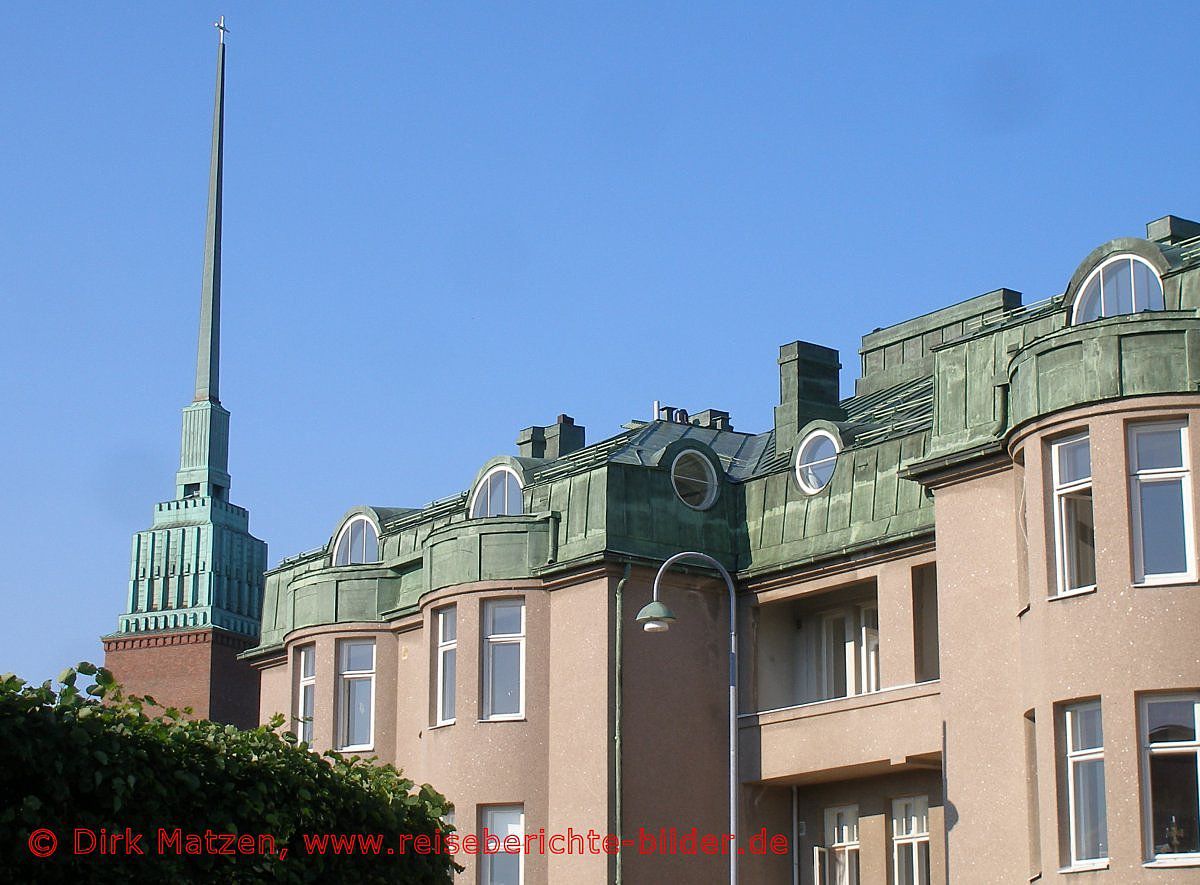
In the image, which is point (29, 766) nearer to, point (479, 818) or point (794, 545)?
point (479, 818)

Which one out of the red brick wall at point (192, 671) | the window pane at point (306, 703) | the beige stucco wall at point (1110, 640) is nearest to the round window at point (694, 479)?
the window pane at point (306, 703)

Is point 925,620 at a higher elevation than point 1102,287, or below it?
below

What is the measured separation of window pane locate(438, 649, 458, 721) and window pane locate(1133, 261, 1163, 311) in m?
14.2

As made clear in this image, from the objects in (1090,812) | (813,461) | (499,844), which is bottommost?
(499,844)

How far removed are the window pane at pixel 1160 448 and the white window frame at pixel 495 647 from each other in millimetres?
13026

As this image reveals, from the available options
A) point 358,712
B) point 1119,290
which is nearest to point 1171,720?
point 1119,290

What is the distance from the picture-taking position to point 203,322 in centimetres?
7875

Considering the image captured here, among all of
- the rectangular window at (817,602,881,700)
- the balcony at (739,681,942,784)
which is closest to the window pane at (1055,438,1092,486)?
the balcony at (739,681,942,784)

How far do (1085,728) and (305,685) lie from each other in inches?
769

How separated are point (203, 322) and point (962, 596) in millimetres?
52196

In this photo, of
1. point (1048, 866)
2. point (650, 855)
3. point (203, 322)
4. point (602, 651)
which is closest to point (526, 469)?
point (602, 651)

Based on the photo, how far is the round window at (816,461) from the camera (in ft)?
121

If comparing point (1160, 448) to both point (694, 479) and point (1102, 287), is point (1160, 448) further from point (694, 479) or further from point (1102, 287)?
point (694, 479)

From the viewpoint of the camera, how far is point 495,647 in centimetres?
3719
